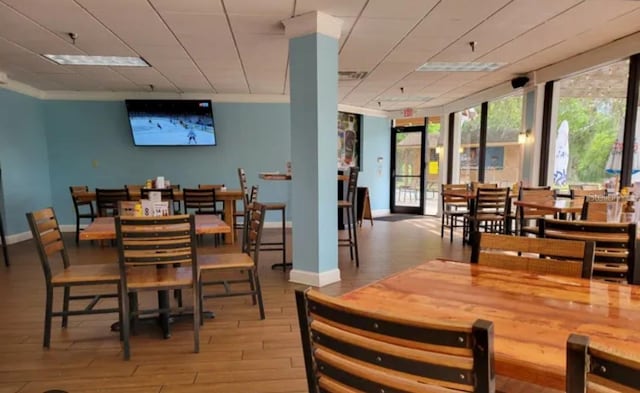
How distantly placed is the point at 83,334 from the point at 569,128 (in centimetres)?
681

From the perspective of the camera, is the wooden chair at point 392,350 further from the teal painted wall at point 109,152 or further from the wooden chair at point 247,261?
the teal painted wall at point 109,152

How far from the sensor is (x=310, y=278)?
13.1ft

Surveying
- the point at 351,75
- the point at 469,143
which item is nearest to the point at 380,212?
the point at 469,143

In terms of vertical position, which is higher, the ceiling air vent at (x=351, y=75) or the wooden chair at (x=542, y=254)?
the ceiling air vent at (x=351, y=75)

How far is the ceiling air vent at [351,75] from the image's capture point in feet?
19.7

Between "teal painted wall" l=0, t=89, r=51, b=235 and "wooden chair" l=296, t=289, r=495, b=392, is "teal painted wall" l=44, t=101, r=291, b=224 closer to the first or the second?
"teal painted wall" l=0, t=89, r=51, b=235

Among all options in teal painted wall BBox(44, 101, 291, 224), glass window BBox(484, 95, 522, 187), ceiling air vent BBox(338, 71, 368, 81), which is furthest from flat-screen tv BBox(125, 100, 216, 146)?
glass window BBox(484, 95, 522, 187)

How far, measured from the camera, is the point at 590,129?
555cm

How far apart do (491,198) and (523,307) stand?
4.61 metres

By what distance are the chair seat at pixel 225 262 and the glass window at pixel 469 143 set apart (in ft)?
22.2

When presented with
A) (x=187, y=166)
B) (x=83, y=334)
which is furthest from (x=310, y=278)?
(x=187, y=166)

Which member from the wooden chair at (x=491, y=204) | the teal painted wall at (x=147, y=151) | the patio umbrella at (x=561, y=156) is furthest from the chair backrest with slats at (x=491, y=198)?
the teal painted wall at (x=147, y=151)

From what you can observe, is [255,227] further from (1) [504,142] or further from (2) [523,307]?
(1) [504,142]

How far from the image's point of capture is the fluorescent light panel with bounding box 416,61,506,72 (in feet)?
18.4
